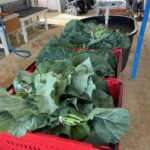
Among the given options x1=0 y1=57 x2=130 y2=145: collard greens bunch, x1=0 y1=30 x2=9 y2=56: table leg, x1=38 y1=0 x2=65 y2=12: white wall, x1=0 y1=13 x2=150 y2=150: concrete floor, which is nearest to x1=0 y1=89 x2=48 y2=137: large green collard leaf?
x1=0 y1=57 x2=130 y2=145: collard greens bunch

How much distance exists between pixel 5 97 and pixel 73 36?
1.02m

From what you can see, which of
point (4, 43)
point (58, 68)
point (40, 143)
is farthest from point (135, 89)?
point (4, 43)

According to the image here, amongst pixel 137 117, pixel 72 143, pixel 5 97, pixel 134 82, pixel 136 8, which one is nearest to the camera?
pixel 72 143

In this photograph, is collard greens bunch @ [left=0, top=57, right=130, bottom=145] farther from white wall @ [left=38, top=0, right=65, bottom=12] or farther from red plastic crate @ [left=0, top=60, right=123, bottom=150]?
white wall @ [left=38, top=0, right=65, bottom=12]

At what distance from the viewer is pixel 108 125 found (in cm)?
80

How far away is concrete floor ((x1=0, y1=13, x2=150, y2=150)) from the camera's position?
1.52m

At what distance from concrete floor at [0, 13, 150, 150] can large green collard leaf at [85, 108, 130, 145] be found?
0.73 m

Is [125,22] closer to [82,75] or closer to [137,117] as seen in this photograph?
[137,117]

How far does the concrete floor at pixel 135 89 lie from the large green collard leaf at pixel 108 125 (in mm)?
732

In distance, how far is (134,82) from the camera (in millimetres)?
2268

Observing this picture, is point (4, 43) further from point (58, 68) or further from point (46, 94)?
A: point (46, 94)

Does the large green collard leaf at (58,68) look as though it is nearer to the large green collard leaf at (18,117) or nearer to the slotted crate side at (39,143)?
the large green collard leaf at (18,117)

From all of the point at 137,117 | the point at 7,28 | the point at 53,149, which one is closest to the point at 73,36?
the point at 137,117

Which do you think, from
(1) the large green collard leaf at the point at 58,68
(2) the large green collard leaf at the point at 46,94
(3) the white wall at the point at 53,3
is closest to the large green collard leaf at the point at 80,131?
(2) the large green collard leaf at the point at 46,94
